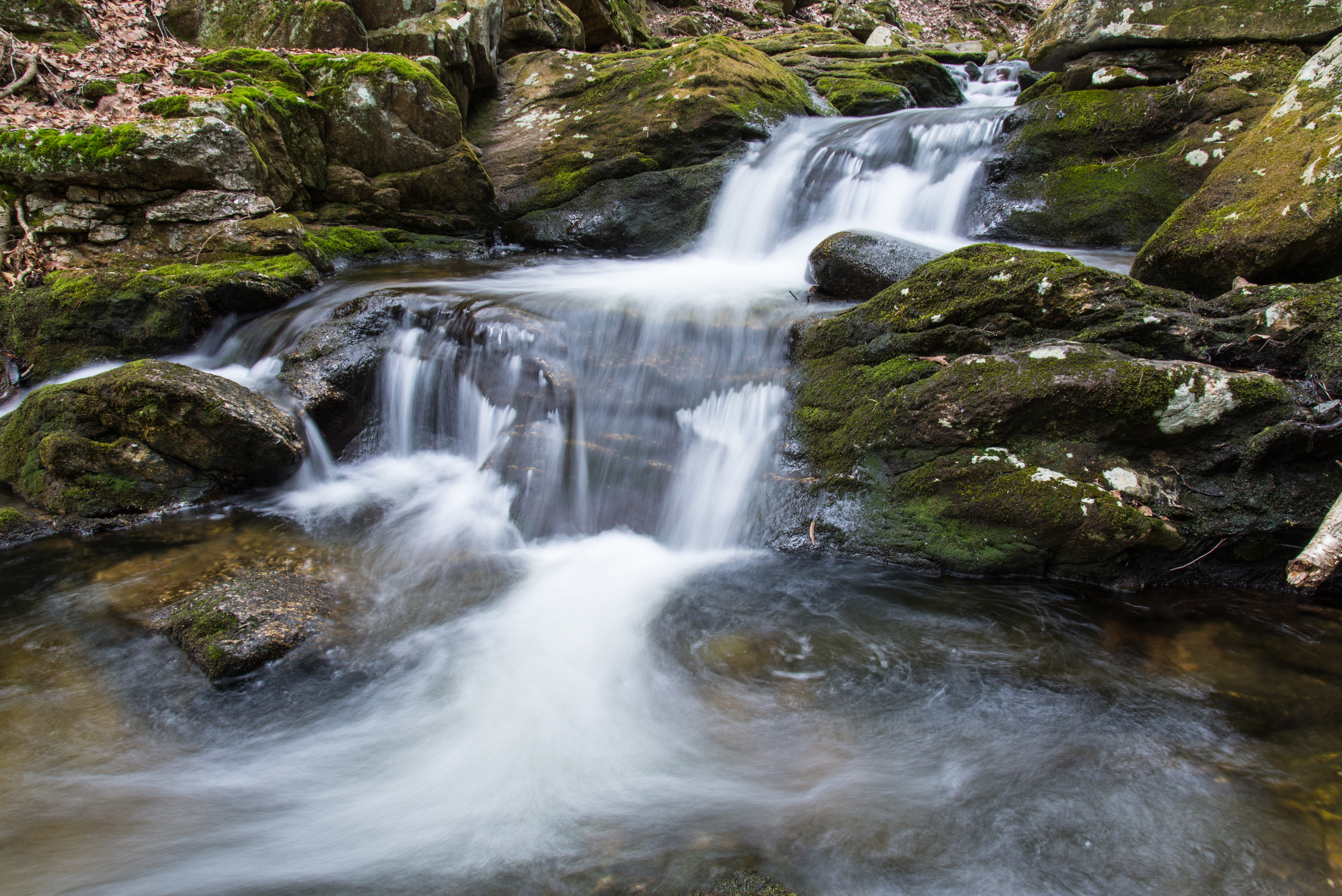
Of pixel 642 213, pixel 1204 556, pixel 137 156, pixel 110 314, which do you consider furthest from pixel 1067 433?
pixel 137 156

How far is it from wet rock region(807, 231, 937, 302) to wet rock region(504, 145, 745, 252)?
11.3 feet

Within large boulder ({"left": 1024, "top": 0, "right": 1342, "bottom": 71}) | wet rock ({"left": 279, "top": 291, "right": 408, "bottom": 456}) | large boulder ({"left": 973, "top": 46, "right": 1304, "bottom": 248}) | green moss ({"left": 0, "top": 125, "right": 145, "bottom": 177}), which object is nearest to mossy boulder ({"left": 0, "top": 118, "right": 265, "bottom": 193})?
green moss ({"left": 0, "top": 125, "right": 145, "bottom": 177})

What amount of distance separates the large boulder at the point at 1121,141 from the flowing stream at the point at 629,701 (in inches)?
159

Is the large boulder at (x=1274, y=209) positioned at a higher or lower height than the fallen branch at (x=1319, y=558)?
higher

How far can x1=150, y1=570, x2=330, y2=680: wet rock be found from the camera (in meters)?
3.24

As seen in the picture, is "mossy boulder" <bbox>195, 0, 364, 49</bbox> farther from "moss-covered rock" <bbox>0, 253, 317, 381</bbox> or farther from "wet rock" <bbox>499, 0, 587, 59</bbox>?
"moss-covered rock" <bbox>0, 253, 317, 381</bbox>

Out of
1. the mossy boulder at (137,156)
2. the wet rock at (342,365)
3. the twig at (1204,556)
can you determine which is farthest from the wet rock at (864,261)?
the mossy boulder at (137,156)

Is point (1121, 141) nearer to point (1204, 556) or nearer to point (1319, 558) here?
point (1204, 556)

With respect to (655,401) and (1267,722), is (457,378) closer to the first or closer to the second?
(655,401)

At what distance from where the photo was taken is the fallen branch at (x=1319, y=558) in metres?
2.80

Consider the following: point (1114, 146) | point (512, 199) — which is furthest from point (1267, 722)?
point (512, 199)

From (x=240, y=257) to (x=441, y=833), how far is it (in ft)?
23.4

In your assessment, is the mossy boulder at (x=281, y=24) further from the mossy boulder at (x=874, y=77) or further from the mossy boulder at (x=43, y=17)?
the mossy boulder at (x=874, y=77)

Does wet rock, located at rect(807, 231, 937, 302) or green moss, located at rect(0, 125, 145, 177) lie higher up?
wet rock, located at rect(807, 231, 937, 302)
